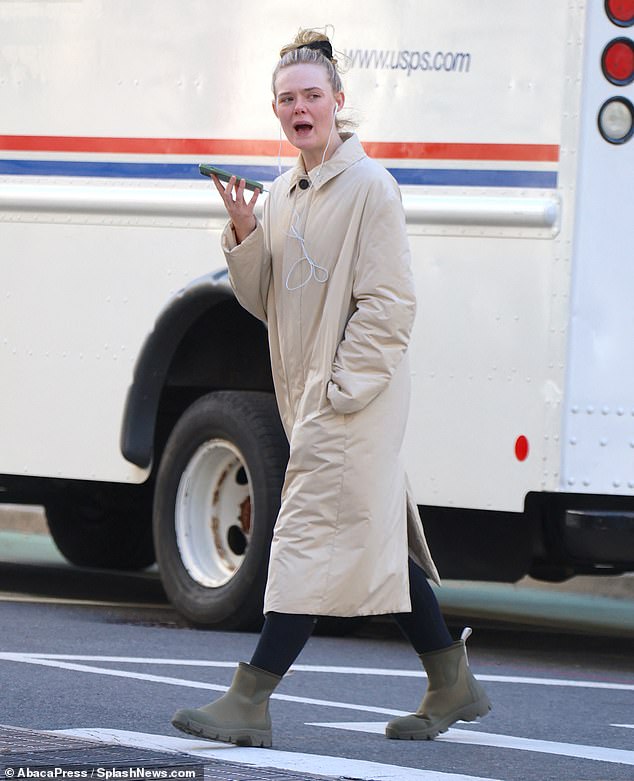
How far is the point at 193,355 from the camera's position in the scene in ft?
27.0

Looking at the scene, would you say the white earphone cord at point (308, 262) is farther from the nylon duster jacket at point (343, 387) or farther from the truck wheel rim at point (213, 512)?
the truck wheel rim at point (213, 512)

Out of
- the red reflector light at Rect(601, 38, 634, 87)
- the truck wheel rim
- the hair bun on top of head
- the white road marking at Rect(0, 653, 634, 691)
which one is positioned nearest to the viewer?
the hair bun on top of head

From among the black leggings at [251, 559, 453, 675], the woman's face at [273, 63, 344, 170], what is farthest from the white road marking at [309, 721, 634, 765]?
the woman's face at [273, 63, 344, 170]

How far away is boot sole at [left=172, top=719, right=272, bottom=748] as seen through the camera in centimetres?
479

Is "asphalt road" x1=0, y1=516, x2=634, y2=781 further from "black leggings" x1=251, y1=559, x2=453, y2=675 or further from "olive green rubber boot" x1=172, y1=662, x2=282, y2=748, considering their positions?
"black leggings" x1=251, y1=559, x2=453, y2=675

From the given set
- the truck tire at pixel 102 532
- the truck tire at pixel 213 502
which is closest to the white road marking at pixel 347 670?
the truck tire at pixel 213 502

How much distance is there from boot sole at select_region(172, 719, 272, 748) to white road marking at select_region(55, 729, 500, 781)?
20mm

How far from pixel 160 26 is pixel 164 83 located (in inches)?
9.6

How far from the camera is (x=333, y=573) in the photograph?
4922 mm

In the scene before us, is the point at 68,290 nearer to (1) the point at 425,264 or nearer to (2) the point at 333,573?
(1) the point at 425,264

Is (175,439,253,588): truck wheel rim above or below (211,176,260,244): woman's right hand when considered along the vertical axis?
below

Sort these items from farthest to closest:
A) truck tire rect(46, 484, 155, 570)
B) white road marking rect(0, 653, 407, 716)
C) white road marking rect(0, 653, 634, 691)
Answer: truck tire rect(46, 484, 155, 570) → white road marking rect(0, 653, 634, 691) → white road marking rect(0, 653, 407, 716)

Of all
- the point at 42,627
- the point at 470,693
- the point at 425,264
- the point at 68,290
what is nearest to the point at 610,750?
the point at 470,693

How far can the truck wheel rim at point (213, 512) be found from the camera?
812cm
